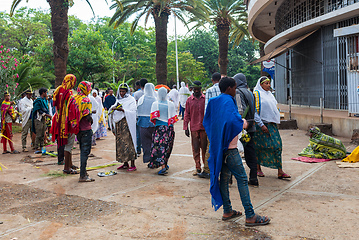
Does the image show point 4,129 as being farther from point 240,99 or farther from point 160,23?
point 160,23

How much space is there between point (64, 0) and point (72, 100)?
728 cm

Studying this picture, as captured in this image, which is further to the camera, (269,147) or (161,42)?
(161,42)

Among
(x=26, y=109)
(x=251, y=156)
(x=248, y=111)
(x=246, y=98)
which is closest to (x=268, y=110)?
(x=248, y=111)

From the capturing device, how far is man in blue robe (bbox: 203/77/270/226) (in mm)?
3764

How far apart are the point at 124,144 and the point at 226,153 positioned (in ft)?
11.4

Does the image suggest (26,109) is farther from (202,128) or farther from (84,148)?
(202,128)

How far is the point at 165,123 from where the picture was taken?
6648 millimetres

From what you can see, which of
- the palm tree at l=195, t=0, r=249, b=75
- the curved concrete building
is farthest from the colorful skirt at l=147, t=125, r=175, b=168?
the palm tree at l=195, t=0, r=249, b=75

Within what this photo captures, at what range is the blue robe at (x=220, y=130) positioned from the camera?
380 centimetres

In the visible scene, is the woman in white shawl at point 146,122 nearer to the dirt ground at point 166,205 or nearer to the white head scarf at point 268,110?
the dirt ground at point 166,205

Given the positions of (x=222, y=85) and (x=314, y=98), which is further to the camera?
(x=314, y=98)

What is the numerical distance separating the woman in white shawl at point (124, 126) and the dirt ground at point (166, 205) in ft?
1.14

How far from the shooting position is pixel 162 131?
6.62 meters

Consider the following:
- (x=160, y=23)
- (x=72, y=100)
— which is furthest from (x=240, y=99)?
(x=160, y=23)
